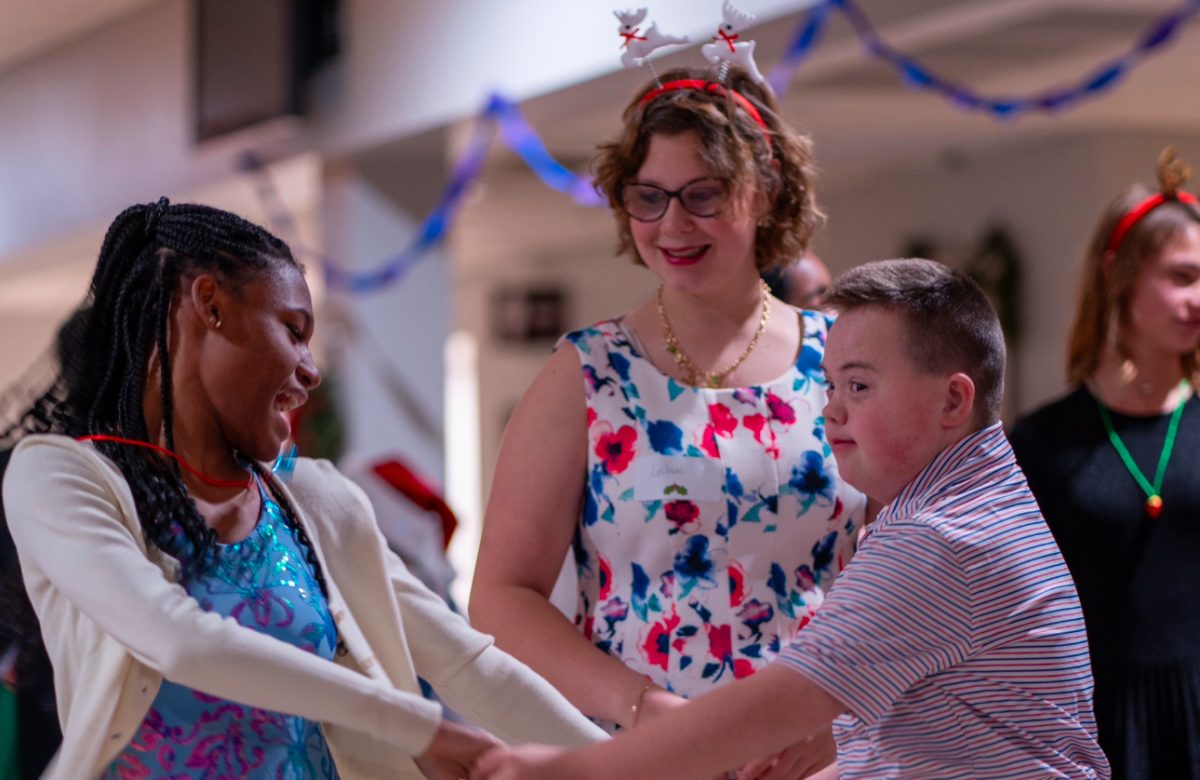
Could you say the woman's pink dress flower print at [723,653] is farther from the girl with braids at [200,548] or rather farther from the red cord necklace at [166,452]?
the red cord necklace at [166,452]

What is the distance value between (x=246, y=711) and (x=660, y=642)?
608 mm

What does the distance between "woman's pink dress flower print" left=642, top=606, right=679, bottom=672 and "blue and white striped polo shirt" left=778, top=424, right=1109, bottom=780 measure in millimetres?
476

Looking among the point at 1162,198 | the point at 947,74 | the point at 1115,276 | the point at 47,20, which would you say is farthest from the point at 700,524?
the point at 47,20

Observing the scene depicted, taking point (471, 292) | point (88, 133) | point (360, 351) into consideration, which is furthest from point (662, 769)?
point (471, 292)

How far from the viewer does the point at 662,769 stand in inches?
57.9

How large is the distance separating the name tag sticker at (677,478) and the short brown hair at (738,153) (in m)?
0.32

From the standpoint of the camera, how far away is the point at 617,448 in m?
1.99

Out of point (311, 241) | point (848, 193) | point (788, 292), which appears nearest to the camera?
point (788, 292)

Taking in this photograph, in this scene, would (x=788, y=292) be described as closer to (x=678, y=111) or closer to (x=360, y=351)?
(x=678, y=111)

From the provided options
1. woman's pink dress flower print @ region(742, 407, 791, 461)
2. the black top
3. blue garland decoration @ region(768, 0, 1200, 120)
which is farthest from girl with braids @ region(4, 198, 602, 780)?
blue garland decoration @ region(768, 0, 1200, 120)

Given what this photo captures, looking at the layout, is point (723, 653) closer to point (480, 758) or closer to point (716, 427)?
point (716, 427)

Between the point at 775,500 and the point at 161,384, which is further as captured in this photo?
the point at 775,500

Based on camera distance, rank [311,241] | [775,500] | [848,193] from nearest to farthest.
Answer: [775,500]
[848,193]
[311,241]

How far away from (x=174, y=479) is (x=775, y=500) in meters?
0.80
